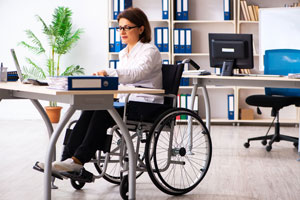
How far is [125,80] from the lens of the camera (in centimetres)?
292

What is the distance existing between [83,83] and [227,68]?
233 cm

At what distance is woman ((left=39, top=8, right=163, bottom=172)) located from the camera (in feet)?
8.87

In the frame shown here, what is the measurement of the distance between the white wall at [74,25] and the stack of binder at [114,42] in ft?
1.15

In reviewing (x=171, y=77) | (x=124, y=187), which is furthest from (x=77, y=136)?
(x=171, y=77)

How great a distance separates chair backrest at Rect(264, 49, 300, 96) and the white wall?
244 centimetres

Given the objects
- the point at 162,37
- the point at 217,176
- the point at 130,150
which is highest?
the point at 162,37

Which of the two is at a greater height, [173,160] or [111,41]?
[111,41]

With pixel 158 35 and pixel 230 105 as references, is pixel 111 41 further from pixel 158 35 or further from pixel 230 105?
pixel 230 105

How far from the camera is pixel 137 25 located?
3.18 m

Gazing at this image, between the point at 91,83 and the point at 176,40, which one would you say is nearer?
the point at 91,83

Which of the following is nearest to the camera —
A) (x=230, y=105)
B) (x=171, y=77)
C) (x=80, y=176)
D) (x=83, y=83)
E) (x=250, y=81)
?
(x=83, y=83)

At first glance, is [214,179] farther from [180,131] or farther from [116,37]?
[116,37]

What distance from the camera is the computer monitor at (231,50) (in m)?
4.41

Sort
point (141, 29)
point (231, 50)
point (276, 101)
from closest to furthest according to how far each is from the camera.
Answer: point (141, 29) < point (231, 50) < point (276, 101)
